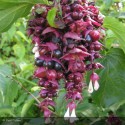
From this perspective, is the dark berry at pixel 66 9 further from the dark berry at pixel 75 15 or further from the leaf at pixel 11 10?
the leaf at pixel 11 10

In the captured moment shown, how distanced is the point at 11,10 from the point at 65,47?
0.30 meters

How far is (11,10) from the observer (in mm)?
1211

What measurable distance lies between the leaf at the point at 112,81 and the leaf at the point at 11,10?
0.44 meters

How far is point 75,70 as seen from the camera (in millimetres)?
999

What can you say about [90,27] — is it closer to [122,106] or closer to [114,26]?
[114,26]

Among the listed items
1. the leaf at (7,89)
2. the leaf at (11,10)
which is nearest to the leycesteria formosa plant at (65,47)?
the leaf at (11,10)

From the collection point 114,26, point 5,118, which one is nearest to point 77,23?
point 114,26

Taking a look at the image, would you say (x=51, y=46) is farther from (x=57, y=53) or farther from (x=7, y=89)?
(x=7, y=89)

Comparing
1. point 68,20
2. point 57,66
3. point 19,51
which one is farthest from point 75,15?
point 19,51

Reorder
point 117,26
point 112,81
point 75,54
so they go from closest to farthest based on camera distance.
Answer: point 75,54, point 117,26, point 112,81

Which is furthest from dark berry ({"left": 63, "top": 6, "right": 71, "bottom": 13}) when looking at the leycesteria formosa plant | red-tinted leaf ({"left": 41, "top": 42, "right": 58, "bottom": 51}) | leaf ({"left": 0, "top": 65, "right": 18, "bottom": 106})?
leaf ({"left": 0, "top": 65, "right": 18, "bottom": 106})

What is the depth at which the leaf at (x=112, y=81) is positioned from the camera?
148cm

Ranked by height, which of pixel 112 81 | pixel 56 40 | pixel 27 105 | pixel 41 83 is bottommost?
pixel 27 105

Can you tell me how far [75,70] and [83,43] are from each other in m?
0.09
